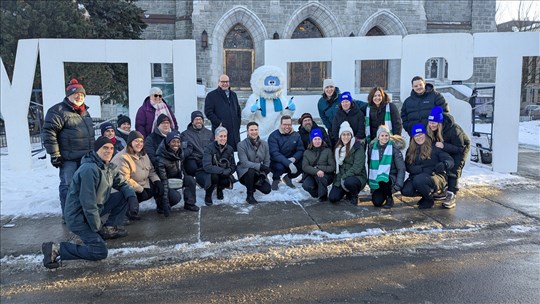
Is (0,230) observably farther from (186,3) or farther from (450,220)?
(186,3)

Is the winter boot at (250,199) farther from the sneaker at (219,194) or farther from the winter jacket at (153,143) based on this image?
the winter jacket at (153,143)

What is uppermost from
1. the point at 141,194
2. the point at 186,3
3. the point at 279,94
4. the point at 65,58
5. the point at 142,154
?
the point at 186,3

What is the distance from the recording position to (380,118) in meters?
6.43

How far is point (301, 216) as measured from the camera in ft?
17.7

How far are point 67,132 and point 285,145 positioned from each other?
3.04 meters

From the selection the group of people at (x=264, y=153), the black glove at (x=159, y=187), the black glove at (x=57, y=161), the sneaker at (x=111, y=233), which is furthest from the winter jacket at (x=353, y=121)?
the black glove at (x=57, y=161)

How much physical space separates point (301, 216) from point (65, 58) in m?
5.62

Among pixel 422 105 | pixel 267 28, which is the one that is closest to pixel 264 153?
pixel 422 105

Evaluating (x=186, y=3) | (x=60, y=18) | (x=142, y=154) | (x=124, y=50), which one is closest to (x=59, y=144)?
(x=142, y=154)

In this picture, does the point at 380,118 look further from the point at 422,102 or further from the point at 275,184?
the point at 275,184

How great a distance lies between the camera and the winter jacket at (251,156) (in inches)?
235

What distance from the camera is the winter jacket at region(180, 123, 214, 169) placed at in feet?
19.6

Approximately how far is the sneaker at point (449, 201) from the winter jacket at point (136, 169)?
378 cm

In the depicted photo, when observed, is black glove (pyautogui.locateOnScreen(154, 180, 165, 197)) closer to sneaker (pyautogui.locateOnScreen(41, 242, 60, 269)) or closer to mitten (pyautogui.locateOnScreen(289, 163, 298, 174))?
sneaker (pyautogui.locateOnScreen(41, 242, 60, 269))
